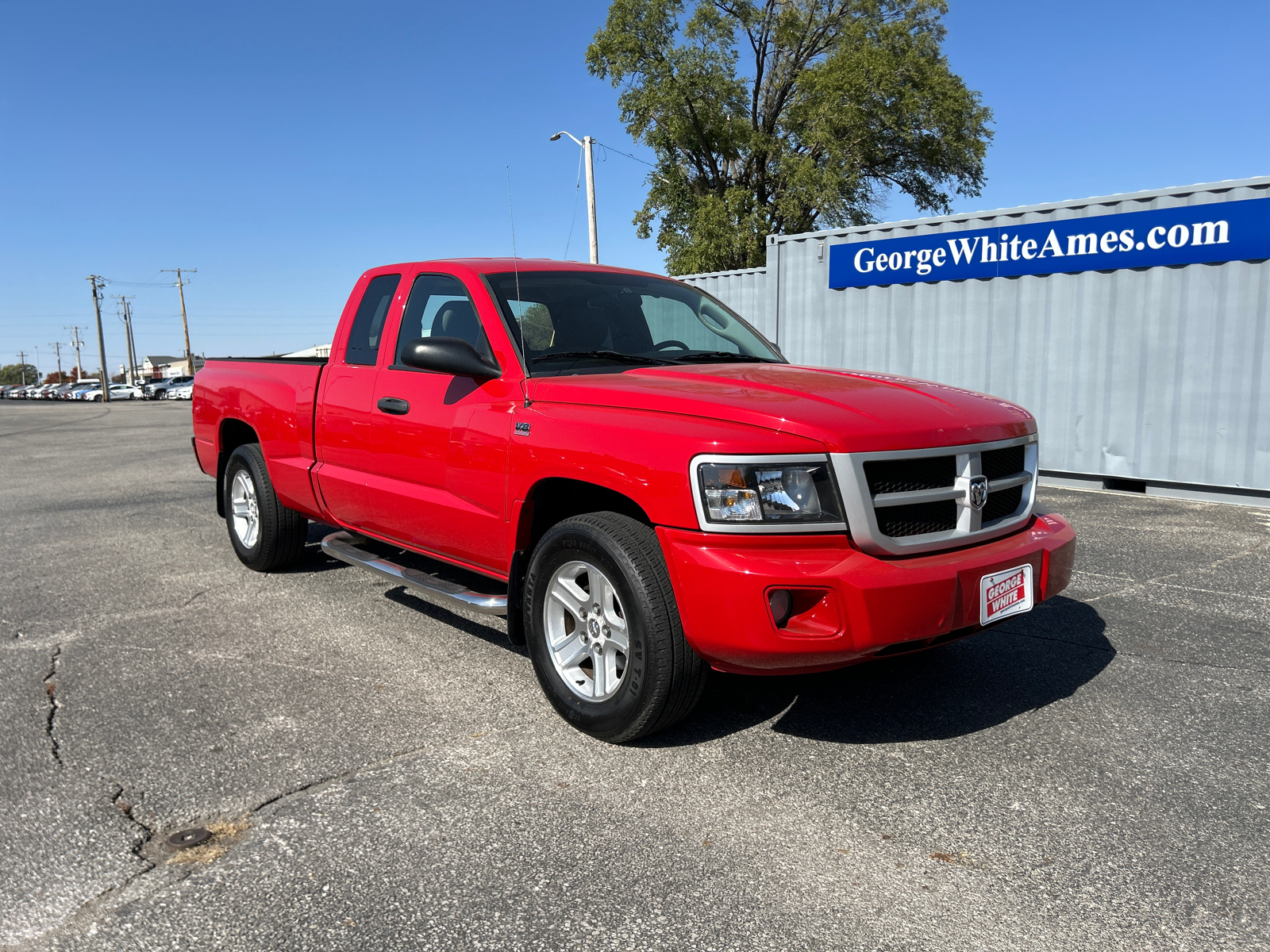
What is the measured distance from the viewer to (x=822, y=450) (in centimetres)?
299

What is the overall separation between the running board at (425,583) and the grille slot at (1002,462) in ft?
6.47

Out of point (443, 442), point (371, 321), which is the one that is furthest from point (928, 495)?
point (371, 321)

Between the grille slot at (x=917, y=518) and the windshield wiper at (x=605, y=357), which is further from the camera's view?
the windshield wiper at (x=605, y=357)

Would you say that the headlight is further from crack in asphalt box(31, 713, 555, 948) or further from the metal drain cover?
the metal drain cover

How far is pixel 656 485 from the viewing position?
3109mm

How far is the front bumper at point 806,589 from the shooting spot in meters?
2.91

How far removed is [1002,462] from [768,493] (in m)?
1.13

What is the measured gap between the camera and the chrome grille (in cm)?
300

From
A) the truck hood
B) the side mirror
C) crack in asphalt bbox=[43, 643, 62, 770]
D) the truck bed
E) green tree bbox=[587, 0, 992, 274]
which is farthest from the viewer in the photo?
green tree bbox=[587, 0, 992, 274]

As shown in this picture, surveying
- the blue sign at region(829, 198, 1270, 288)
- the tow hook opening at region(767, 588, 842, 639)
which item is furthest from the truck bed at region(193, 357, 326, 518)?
the blue sign at region(829, 198, 1270, 288)

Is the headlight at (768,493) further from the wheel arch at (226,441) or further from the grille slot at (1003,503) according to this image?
the wheel arch at (226,441)

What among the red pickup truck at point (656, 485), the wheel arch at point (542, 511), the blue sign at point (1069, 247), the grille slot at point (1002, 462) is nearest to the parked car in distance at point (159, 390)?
the blue sign at point (1069, 247)

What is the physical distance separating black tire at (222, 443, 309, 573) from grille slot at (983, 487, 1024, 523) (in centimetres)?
413

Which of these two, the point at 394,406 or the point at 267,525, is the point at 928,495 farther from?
the point at 267,525
